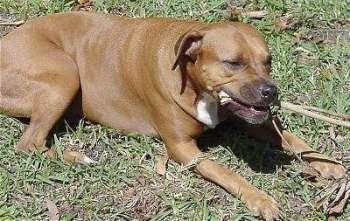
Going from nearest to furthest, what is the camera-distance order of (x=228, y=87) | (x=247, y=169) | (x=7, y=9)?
(x=228, y=87) < (x=247, y=169) < (x=7, y=9)

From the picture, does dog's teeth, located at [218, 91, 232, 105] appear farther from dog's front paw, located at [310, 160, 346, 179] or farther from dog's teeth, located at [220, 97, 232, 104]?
dog's front paw, located at [310, 160, 346, 179]

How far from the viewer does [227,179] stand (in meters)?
5.55

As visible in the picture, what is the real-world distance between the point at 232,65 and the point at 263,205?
3.15 ft

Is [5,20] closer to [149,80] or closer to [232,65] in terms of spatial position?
[149,80]

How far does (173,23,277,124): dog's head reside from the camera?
528 cm

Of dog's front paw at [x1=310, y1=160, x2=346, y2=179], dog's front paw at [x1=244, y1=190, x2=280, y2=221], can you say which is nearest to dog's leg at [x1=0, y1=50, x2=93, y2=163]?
dog's front paw at [x1=244, y1=190, x2=280, y2=221]

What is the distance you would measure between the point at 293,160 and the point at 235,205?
71 cm

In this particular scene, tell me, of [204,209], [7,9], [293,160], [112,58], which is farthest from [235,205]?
[7,9]

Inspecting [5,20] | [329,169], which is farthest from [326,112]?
[5,20]

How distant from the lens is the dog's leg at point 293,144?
576 centimetres

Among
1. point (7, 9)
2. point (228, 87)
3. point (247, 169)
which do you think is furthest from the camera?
point (7, 9)

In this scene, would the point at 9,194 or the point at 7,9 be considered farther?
the point at 7,9

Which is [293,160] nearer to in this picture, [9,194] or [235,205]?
[235,205]

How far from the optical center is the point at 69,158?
234 inches
